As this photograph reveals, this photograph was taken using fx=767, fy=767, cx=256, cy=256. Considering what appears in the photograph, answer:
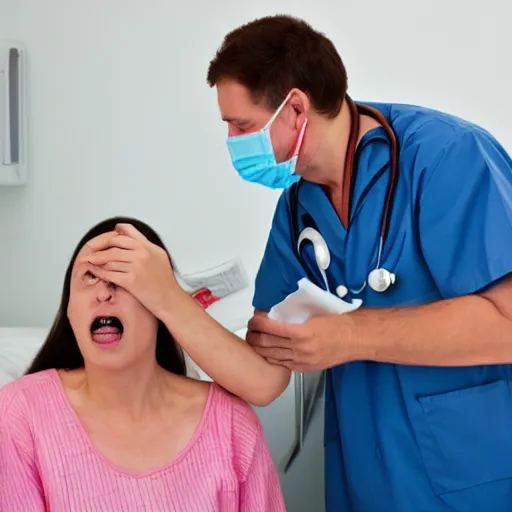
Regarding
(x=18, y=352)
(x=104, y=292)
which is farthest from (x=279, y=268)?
(x=18, y=352)

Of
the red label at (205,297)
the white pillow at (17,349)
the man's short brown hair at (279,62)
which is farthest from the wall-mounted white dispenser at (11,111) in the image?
the man's short brown hair at (279,62)

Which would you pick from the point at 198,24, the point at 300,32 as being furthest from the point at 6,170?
the point at 300,32

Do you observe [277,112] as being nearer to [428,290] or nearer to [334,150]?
[334,150]

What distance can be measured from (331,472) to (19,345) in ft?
2.71

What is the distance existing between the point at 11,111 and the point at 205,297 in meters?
0.76

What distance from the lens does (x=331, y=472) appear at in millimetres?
1629

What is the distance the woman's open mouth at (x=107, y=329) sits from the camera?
4.46 feet

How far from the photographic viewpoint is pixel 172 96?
2.23 m

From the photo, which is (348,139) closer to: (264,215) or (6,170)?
(264,215)

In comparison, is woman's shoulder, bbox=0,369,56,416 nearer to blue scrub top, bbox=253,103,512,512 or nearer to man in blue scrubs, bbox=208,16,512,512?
man in blue scrubs, bbox=208,16,512,512

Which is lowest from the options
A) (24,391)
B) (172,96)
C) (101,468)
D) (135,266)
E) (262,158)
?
(101,468)

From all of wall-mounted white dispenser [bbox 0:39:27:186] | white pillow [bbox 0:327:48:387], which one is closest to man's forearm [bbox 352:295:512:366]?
white pillow [bbox 0:327:48:387]

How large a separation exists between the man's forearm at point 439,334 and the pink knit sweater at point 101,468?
0.29m

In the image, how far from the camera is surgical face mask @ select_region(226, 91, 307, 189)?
1451 mm
